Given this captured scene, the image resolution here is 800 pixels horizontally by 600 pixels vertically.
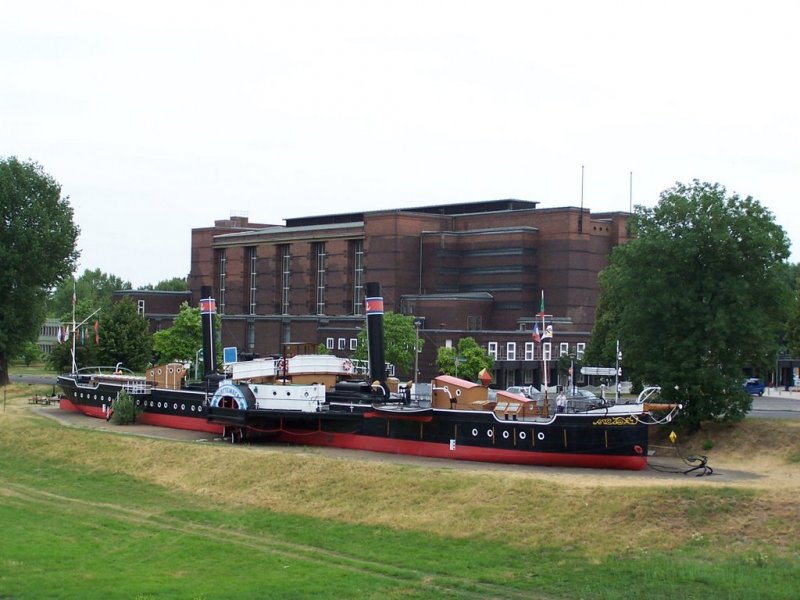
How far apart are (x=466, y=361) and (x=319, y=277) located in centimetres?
3275

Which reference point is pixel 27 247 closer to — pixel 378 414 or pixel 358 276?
pixel 358 276

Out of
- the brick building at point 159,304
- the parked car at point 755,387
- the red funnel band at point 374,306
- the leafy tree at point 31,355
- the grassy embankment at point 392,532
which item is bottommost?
the grassy embankment at point 392,532

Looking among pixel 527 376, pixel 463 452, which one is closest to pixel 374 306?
pixel 463 452

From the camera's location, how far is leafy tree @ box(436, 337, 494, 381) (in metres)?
87.6

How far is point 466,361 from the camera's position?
87688 mm

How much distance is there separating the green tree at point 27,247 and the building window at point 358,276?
30.3 metres

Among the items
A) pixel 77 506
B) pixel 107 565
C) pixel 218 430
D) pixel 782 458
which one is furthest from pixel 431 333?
pixel 107 565

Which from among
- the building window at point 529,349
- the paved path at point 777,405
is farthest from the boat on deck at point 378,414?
the building window at point 529,349

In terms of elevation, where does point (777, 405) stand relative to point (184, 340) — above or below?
below

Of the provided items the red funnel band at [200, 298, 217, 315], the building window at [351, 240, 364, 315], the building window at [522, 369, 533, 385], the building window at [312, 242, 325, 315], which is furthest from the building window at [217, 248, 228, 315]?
the red funnel band at [200, 298, 217, 315]

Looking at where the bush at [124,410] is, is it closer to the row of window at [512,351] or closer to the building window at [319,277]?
the row of window at [512,351]

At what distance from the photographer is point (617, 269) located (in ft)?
189

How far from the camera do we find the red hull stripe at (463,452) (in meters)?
46.2

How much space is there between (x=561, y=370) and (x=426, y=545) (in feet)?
199
